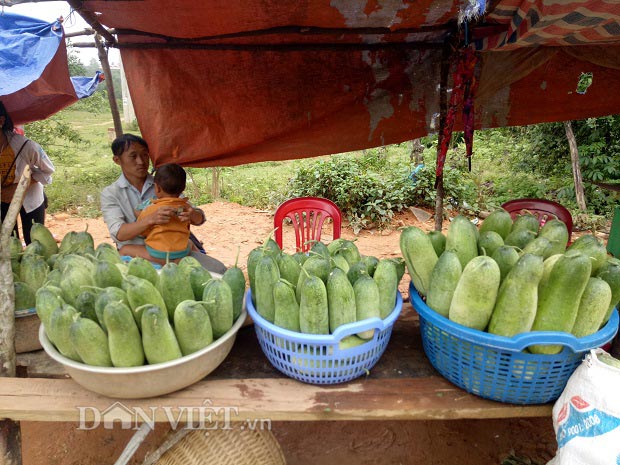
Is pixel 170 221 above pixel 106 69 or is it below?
below

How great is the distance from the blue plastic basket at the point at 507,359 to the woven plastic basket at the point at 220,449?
98 cm

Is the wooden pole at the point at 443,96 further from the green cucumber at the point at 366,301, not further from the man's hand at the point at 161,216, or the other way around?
the man's hand at the point at 161,216

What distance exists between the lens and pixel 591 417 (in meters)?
1.23

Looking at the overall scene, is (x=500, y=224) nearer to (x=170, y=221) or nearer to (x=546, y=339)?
(x=546, y=339)

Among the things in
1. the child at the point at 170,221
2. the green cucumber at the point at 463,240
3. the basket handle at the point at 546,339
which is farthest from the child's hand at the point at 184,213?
the basket handle at the point at 546,339

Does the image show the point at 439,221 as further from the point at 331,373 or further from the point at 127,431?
the point at 127,431

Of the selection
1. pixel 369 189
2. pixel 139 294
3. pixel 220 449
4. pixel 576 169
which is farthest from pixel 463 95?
pixel 576 169

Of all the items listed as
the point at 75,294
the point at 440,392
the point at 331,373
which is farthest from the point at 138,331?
the point at 440,392

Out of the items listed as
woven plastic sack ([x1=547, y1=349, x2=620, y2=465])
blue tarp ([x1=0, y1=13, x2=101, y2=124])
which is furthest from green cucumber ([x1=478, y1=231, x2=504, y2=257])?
blue tarp ([x1=0, y1=13, x2=101, y2=124])

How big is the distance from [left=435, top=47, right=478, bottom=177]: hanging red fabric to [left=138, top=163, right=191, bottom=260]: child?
2.13 meters

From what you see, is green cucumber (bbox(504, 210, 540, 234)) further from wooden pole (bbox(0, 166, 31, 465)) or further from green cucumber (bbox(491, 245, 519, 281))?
wooden pole (bbox(0, 166, 31, 465))

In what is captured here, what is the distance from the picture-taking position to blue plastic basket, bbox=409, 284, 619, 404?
1.29 meters

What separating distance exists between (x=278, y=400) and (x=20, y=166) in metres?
3.64

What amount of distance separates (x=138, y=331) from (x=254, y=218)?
6.76 metres
